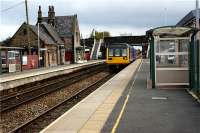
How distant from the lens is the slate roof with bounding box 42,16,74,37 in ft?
299

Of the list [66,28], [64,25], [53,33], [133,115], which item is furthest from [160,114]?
[64,25]

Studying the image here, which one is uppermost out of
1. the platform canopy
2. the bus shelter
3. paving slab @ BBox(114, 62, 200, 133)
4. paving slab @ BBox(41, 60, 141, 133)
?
the platform canopy

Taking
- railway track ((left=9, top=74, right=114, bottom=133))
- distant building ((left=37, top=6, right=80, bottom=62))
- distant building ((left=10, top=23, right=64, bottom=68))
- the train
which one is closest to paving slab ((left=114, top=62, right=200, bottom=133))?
railway track ((left=9, top=74, right=114, bottom=133))

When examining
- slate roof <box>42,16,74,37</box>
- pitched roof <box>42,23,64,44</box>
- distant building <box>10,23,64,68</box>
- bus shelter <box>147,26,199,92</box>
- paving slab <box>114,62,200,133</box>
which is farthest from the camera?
slate roof <box>42,16,74,37</box>

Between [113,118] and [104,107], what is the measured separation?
106 inches

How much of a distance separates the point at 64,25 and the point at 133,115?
81201mm

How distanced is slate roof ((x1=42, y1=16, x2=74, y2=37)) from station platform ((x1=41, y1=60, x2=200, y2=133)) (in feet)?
241

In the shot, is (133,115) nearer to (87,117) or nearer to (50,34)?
(87,117)

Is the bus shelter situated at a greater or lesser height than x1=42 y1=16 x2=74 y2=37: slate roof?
lesser

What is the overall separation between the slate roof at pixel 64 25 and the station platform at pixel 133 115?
241 feet

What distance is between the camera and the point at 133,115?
12.9 meters

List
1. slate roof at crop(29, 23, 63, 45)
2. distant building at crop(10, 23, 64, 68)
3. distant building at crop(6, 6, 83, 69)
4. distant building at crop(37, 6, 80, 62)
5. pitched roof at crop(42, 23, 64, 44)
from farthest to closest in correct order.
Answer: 1. distant building at crop(37, 6, 80, 62)
2. pitched roof at crop(42, 23, 64, 44)
3. slate roof at crop(29, 23, 63, 45)
4. distant building at crop(10, 23, 64, 68)
5. distant building at crop(6, 6, 83, 69)

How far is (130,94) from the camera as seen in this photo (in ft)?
62.1

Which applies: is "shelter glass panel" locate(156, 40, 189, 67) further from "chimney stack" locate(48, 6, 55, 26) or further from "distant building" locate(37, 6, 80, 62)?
"chimney stack" locate(48, 6, 55, 26)
